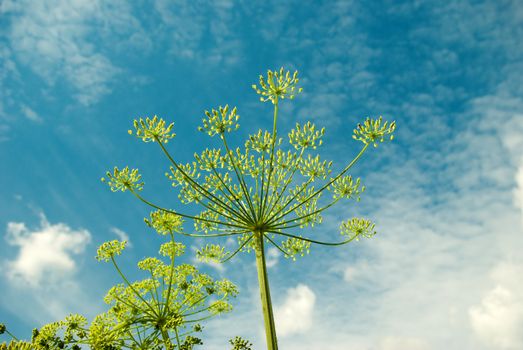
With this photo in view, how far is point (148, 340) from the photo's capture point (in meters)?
14.1

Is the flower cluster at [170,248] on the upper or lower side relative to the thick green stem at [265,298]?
upper

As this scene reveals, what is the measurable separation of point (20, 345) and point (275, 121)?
9.02 m

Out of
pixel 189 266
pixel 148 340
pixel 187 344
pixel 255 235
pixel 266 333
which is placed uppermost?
pixel 189 266

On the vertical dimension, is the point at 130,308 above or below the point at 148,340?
above

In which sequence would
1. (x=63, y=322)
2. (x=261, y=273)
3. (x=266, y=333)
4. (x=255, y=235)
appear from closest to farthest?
(x=266, y=333)
(x=261, y=273)
(x=255, y=235)
(x=63, y=322)

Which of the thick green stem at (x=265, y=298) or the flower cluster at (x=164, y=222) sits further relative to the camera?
the flower cluster at (x=164, y=222)

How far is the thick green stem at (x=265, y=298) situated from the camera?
930 centimetres

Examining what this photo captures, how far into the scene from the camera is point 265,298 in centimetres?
993

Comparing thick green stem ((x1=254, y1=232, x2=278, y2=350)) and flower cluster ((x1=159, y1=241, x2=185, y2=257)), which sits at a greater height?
flower cluster ((x1=159, y1=241, x2=185, y2=257))

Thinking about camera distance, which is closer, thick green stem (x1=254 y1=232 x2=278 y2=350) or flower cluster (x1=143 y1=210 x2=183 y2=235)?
thick green stem (x1=254 y1=232 x2=278 y2=350)

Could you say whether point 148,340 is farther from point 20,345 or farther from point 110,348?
point 20,345

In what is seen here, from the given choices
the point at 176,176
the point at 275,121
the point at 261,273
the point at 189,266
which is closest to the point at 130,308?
the point at 189,266

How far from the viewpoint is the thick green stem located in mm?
9305

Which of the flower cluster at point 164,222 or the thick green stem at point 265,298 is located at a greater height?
the flower cluster at point 164,222
